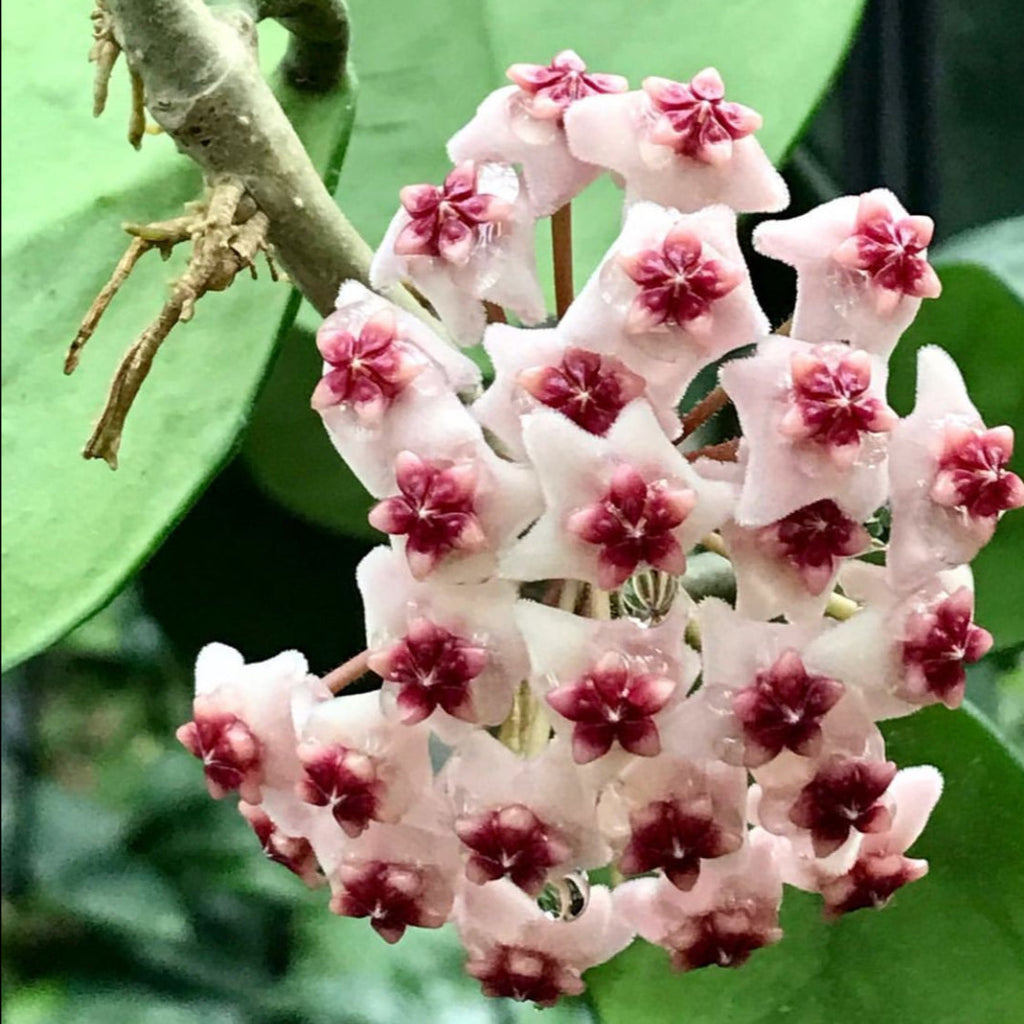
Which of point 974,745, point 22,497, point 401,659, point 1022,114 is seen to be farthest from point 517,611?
point 1022,114

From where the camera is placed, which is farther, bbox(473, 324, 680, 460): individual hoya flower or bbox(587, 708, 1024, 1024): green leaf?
bbox(587, 708, 1024, 1024): green leaf

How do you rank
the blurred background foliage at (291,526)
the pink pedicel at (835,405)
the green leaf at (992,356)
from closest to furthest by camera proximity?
the pink pedicel at (835,405) → the blurred background foliage at (291,526) → the green leaf at (992,356)

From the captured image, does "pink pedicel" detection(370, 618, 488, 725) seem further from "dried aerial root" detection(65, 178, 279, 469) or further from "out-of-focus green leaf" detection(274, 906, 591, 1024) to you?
"out-of-focus green leaf" detection(274, 906, 591, 1024)

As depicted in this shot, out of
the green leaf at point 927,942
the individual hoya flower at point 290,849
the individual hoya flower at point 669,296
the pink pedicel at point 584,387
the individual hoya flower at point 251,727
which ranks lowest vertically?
the green leaf at point 927,942

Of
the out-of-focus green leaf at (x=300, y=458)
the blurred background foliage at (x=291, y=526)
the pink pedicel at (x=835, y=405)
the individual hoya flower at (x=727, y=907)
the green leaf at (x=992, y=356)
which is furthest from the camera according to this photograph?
the out-of-focus green leaf at (x=300, y=458)

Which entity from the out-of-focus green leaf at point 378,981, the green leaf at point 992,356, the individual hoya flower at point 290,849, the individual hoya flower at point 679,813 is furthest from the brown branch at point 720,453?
the out-of-focus green leaf at point 378,981

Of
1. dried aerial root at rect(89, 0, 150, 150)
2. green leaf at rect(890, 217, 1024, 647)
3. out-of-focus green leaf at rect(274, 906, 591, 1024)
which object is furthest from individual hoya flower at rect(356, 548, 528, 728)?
out-of-focus green leaf at rect(274, 906, 591, 1024)

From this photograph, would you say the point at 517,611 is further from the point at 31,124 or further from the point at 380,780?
the point at 31,124

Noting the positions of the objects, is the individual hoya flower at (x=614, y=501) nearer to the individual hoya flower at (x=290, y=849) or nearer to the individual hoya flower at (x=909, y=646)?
the individual hoya flower at (x=909, y=646)

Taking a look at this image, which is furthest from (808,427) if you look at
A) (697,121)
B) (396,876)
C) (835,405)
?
(396,876)
